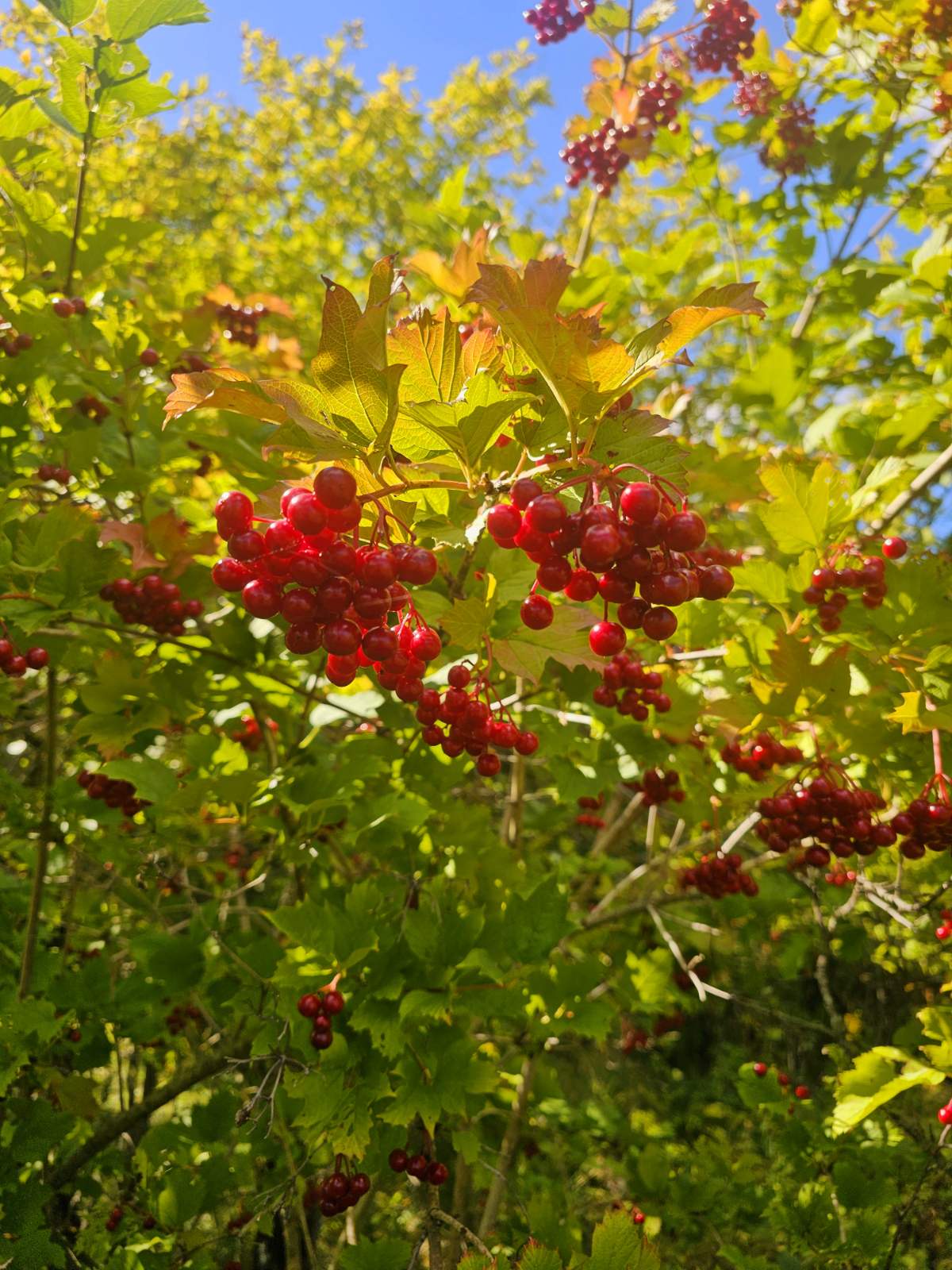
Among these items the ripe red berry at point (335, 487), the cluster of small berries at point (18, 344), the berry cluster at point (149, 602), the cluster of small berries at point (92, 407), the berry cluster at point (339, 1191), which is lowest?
the berry cluster at point (339, 1191)

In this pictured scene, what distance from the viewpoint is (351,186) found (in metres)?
8.53

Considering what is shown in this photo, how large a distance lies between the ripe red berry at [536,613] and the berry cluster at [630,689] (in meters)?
0.81

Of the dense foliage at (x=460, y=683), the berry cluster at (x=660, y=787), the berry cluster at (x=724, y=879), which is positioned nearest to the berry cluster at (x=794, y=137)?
the dense foliage at (x=460, y=683)

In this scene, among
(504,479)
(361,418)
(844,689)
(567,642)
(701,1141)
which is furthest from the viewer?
(701,1141)

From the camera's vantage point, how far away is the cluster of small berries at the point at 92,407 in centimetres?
319

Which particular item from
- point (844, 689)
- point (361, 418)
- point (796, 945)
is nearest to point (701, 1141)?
point (796, 945)

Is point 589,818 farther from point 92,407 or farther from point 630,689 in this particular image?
point 92,407

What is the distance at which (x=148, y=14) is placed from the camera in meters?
2.29

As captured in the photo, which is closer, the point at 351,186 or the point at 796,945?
the point at 796,945

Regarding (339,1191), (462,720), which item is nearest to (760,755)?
(462,720)

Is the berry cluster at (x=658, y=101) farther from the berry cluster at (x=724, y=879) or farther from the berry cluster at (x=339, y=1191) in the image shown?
the berry cluster at (x=339, y=1191)

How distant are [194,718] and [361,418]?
213 cm

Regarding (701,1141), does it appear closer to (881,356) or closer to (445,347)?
(881,356)

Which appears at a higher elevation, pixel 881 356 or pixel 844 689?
pixel 881 356
